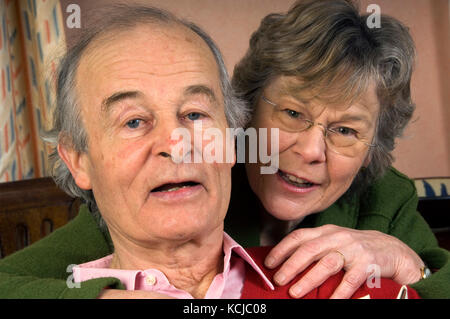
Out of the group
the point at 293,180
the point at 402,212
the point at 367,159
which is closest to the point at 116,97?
the point at 293,180

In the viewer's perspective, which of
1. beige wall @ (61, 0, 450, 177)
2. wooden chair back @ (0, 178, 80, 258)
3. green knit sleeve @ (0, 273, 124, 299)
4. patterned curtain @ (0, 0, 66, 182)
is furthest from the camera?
wooden chair back @ (0, 178, 80, 258)

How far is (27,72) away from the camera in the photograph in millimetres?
1246

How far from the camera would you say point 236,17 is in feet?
3.94

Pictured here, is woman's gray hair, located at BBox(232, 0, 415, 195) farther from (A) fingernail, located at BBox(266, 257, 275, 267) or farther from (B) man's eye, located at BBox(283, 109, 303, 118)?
(A) fingernail, located at BBox(266, 257, 275, 267)

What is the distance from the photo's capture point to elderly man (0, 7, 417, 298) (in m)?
0.82

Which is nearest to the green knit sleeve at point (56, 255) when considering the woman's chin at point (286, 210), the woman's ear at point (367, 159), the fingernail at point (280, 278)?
the fingernail at point (280, 278)

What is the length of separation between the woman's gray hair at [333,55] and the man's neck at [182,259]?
32 cm

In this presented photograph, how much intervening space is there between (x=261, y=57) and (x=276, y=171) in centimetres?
26

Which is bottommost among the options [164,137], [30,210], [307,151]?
[30,210]

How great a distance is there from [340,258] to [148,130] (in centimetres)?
41

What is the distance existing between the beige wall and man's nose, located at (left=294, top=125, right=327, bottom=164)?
0.27 meters

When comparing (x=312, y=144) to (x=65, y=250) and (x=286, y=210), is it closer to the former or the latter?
(x=286, y=210)

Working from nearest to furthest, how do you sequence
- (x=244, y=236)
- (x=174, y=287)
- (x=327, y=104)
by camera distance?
(x=174, y=287) → (x=327, y=104) → (x=244, y=236)

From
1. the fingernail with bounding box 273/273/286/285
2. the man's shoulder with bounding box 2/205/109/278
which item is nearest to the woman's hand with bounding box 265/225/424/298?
the fingernail with bounding box 273/273/286/285
